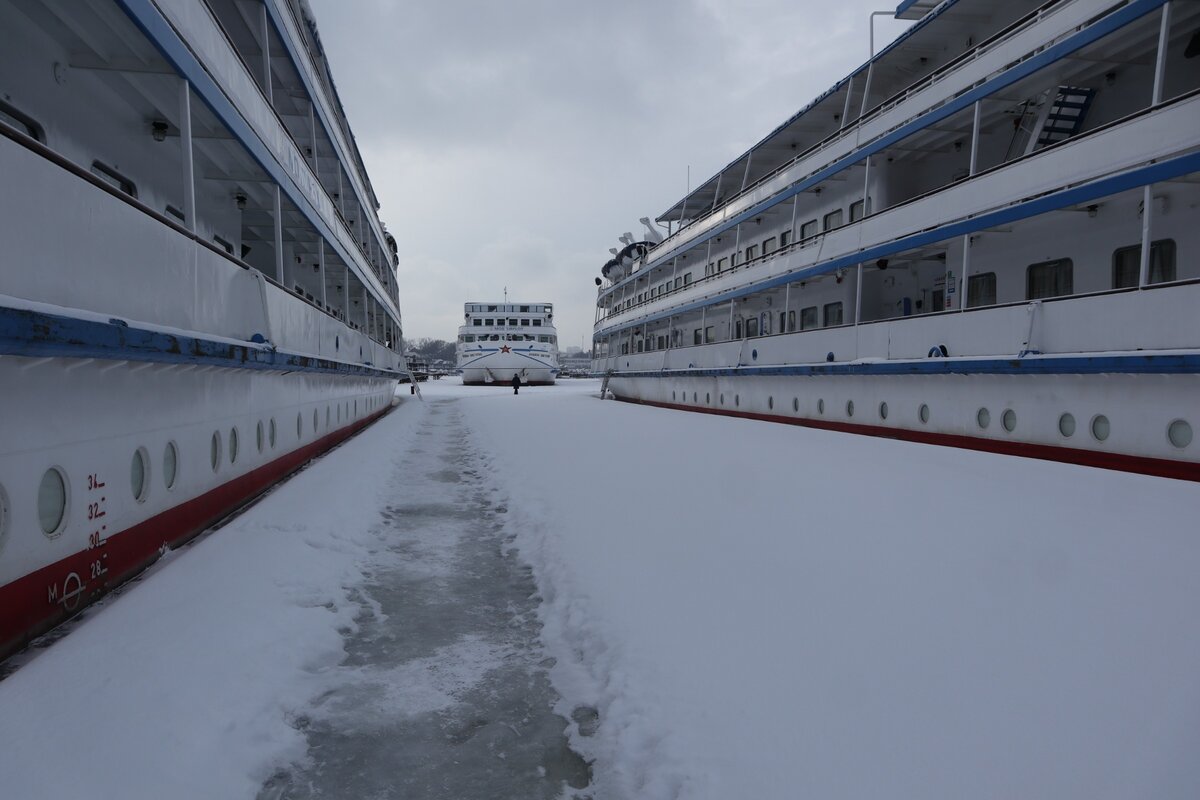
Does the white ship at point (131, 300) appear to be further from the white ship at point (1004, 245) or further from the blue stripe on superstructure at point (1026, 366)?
the white ship at point (1004, 245)

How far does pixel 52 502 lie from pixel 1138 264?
1332cm

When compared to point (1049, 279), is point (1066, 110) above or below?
above

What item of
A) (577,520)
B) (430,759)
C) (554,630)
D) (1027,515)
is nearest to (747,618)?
(554,630)

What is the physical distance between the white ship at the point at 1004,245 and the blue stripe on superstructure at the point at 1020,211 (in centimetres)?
4

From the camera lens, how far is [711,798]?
2.38 meters

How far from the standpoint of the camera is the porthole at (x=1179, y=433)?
7.83 meters

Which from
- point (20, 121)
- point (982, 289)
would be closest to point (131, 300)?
point (20, 121)

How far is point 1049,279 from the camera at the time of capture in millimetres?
11594

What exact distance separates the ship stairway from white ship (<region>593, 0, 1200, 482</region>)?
0.10 feet

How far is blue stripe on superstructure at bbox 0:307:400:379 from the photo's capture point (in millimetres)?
3176

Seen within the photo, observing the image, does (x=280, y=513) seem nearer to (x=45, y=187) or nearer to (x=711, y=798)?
(x=45, y=187)

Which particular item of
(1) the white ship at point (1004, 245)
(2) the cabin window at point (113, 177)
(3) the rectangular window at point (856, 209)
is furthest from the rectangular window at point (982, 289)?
(2) the cabin window at point (113, 177)

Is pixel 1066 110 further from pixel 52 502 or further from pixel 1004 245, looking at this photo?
pixel 52 502

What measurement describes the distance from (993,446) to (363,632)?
33.3 feet
